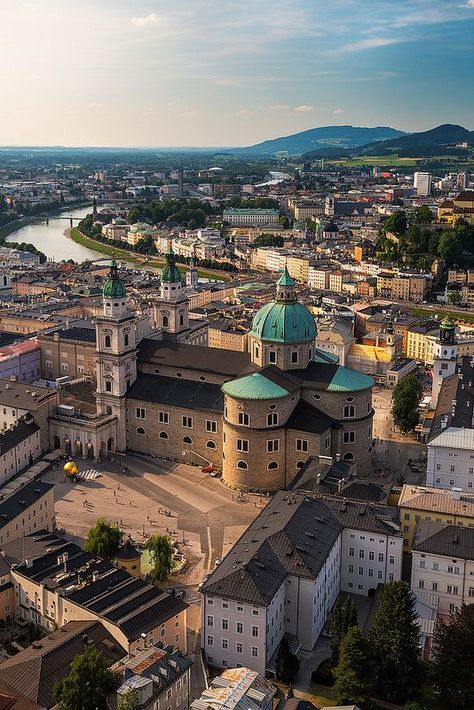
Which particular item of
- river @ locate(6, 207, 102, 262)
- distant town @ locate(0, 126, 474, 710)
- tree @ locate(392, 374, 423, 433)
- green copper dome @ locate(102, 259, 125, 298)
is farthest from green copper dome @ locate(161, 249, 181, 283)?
river @ locate(6, 207, 102, 262)

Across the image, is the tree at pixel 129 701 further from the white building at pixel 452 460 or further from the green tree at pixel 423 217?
the green tree at pixel 423 217

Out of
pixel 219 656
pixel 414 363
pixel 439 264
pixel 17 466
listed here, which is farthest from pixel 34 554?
pixel 439 264

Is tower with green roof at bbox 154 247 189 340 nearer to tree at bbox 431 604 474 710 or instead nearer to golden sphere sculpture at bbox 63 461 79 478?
golden sphere sculpture at bbox 63 461 79 478

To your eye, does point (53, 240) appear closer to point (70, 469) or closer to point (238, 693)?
point (70, 469)

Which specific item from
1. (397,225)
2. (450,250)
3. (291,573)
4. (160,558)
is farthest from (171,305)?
(397,225)

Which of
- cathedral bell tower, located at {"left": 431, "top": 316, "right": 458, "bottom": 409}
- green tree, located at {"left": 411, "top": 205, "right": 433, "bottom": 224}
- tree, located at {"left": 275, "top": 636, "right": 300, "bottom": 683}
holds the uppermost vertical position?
green tree, located at {"left": 411, "top": 205, "right": 433, "bottom": 224}

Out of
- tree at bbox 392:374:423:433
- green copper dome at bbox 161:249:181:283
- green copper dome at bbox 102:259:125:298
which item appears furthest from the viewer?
green copper dome at bbox 161:249:181:283

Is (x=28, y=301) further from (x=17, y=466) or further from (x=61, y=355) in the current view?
(x=17, y=466)
